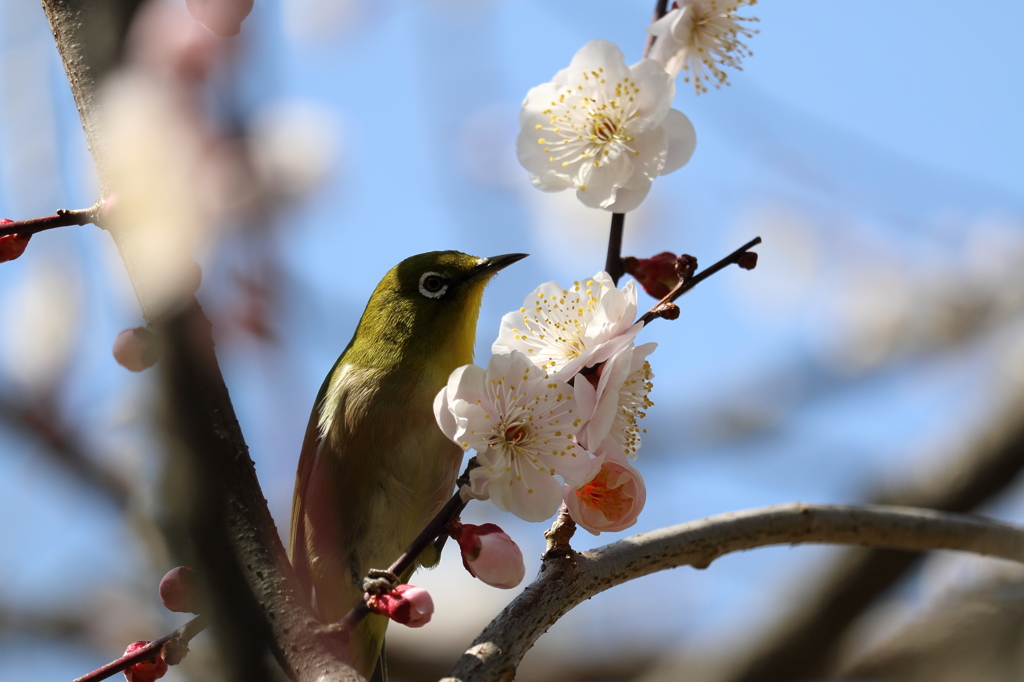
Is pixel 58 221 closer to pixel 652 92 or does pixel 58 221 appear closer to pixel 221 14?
pixel 221 14

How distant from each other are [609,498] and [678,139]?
798mm

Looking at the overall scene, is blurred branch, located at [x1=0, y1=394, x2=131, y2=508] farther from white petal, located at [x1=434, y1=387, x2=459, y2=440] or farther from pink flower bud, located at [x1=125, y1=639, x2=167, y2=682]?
white petal, located at [x1=434, y1=387, x2=459, y2=440]

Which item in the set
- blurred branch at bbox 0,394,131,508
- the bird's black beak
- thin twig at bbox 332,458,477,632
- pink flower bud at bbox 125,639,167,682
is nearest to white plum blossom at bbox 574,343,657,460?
thin twig at bbox 332,458,477,632

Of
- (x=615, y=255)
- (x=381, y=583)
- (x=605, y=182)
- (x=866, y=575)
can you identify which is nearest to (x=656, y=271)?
(x=615, y=255)

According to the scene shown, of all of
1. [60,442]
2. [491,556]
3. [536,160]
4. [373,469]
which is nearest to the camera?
[491,556]

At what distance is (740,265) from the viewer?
1632mm

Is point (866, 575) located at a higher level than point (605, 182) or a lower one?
lower

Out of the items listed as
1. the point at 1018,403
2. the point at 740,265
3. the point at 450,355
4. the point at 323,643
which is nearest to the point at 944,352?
the point at 1018,403

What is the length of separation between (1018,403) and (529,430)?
2.50 m

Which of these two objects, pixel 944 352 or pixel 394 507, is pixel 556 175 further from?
pixel 944 352

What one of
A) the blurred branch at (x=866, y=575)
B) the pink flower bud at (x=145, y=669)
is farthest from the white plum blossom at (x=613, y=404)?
the blurred branch at (x=866, y=575)

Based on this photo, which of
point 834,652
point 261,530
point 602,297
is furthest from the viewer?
point 834,652

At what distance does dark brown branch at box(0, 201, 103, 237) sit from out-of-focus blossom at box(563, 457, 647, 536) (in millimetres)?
965

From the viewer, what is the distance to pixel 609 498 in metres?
1.54
